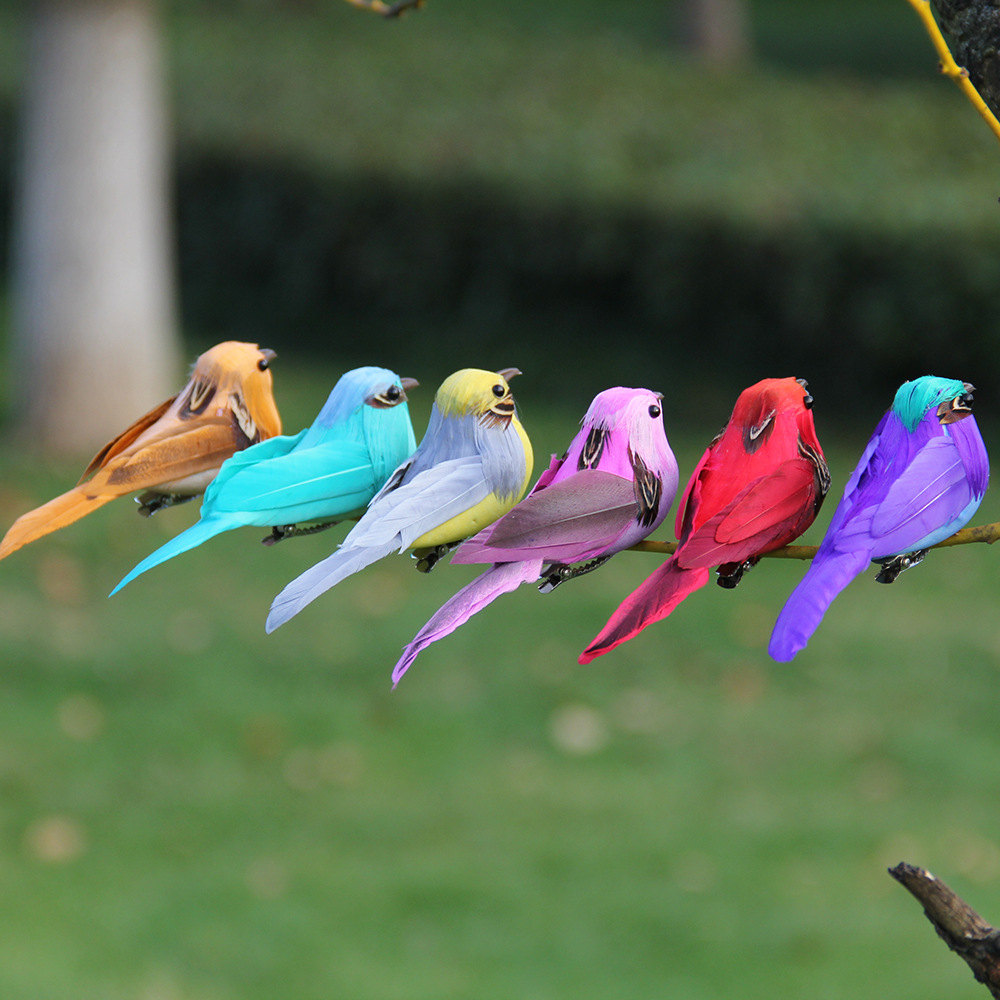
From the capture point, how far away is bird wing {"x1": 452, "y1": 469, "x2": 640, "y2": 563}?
3.86 ft

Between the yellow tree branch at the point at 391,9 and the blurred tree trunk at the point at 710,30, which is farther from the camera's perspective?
the blurred tree trunk at the point at 710,30

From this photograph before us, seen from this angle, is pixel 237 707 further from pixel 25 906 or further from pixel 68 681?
pixel 25 906

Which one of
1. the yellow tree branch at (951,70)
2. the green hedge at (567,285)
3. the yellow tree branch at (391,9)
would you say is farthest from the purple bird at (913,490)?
the green hedge at (567,285)

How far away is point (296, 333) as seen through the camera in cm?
906

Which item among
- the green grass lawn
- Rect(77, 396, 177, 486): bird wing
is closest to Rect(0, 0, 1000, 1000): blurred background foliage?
the green grass lawn

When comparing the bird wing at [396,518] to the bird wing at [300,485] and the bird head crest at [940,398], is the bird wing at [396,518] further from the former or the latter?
the bird head crest at [940,398]

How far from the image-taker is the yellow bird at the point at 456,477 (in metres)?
1.21

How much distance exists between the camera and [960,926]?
1.34m

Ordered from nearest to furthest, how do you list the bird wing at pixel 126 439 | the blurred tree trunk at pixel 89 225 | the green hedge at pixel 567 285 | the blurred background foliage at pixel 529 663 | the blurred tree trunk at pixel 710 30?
the bird wing at pixel 126 439
the blurred background foliage at pixel 529 663
the blurred tree trunk at pixel 89 225
the green hedge at pixel 567 285
the blurred tree trunk at pixel 710 30

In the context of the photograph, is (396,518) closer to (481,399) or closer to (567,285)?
(481,399)

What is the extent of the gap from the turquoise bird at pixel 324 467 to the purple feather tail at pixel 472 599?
7.4 inches

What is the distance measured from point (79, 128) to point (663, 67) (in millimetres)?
6813

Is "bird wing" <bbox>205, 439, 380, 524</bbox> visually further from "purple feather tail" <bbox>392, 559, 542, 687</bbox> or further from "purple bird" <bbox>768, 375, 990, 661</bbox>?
"purple bird" <bbox>768, 375, 990, 661</bbox>

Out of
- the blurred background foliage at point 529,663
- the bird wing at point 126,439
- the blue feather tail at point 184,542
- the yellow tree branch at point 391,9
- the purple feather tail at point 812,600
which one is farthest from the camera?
the blurred background foliage at point 529,663
